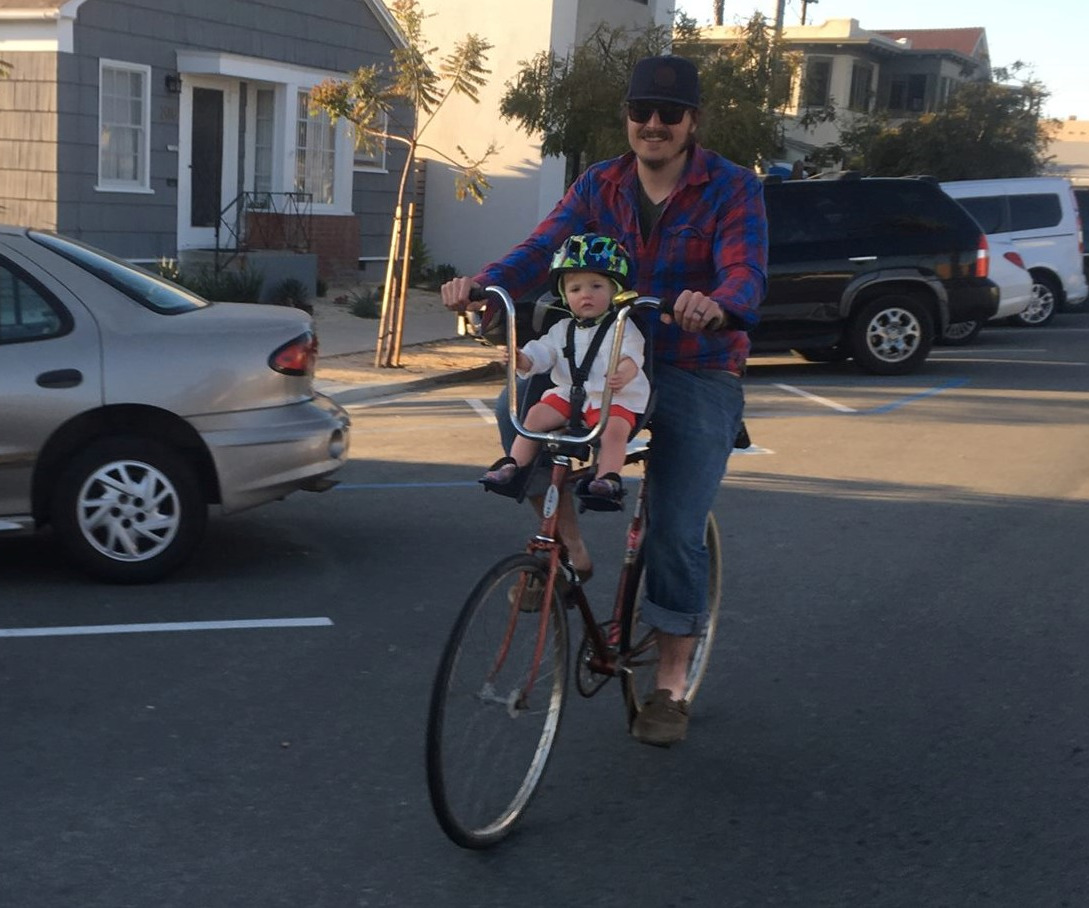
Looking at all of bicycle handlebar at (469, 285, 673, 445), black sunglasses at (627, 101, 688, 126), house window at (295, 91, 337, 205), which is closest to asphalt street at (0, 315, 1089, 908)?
bicycle handlebar at (469, 285, 673, 445)

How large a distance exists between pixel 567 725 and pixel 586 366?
4.91 ft

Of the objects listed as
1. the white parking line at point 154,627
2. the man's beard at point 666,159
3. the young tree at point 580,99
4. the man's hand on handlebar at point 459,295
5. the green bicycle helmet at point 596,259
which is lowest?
the white parking line at point 154,627

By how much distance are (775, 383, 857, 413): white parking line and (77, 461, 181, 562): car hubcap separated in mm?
7631

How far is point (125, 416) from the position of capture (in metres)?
6.73

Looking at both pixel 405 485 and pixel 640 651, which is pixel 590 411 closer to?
pixel 640 651

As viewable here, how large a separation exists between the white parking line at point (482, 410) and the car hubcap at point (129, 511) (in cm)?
548

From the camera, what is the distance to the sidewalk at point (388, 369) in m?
13.9

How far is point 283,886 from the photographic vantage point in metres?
3.82

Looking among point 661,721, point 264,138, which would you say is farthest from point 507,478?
point 264,138

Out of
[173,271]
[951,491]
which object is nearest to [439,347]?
[173,271]

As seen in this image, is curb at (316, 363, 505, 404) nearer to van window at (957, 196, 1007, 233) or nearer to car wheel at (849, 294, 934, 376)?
car wheel at (849, 294, 934, 376)

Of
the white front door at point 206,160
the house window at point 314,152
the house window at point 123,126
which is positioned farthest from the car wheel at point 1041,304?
the house window at point 123,126

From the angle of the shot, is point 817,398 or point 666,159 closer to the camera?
point 666,159

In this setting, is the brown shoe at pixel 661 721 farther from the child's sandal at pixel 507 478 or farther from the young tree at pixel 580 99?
the young tree at pixel 580 99
